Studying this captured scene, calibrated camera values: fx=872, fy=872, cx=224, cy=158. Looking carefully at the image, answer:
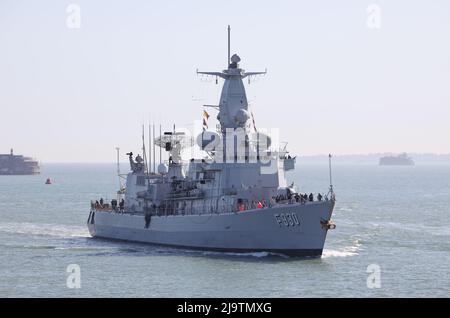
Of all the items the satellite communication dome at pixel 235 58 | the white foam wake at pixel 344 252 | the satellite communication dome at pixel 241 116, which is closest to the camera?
the white foam wake at pixel 344 252

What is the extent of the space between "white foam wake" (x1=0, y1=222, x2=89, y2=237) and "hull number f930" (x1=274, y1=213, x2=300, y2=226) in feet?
69.8

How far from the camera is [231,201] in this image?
1986 inches

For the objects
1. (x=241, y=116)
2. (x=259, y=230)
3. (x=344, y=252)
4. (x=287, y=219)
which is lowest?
(x=344, y=252)

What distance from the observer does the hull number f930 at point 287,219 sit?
155ft

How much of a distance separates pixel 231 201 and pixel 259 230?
323 centimetres

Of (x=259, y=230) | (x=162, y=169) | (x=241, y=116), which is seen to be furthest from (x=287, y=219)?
(x=162, y=169)

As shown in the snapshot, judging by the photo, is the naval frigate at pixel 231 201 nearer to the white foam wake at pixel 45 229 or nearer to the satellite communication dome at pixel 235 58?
the satellite communication dome at pixel 235 58

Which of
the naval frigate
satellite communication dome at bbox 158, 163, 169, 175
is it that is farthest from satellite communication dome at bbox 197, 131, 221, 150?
satellite communication dome at bbox 158, 163, 169, 175

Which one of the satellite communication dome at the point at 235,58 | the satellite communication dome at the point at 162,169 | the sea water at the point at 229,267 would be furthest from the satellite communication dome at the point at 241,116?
the satellite communication dome at the point at 162,169

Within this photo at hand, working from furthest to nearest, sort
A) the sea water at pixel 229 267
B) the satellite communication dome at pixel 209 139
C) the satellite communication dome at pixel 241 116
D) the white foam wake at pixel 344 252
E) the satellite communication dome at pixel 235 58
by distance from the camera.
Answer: the satellite communication dome at pixel 235 58 → the satellite communication dome at pixel 209 139 → the satellite communication dome at pixel 241 116 → the white foam wake at pixel 344 252 → the sea water at pixel 229 267

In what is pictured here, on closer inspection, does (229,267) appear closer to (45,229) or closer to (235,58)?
(235,58)

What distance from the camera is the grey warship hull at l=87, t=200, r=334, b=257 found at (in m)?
47.2
